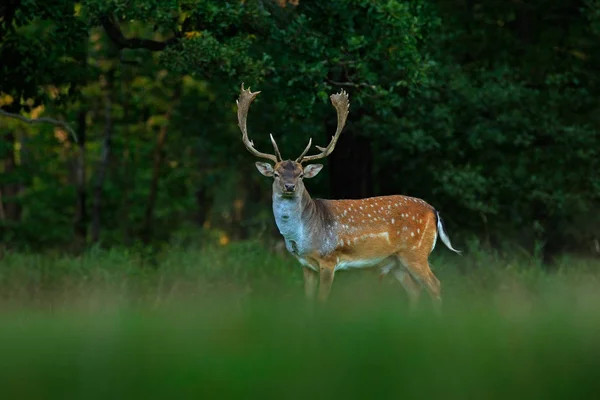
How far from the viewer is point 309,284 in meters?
12.1

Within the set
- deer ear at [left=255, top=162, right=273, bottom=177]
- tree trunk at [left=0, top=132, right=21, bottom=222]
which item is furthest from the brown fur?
tree trunk at [left=0, top=132, right=21, bottom=222]

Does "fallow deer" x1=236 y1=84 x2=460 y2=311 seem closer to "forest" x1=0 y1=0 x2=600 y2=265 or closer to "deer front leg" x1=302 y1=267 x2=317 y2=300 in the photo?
"deer front leg" x1=302 y1=267 x2=317 y2=300

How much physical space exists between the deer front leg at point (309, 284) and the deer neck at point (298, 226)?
244 mm

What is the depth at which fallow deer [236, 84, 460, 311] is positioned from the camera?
1208cm

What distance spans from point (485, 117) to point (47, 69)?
265 inches

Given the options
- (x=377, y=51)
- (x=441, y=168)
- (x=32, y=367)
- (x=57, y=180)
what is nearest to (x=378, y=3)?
(x=377, y=51)

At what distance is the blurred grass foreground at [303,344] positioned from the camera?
18.1 ft

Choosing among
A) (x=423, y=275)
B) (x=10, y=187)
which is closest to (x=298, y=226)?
(x=423, y=275)

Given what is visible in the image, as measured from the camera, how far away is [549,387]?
18.3 ft

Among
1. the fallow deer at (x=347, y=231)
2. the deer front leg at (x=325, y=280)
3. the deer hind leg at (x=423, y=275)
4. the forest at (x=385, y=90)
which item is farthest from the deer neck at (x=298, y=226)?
the forest at (x=385, y=90)

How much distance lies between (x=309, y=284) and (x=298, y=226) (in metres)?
0.58

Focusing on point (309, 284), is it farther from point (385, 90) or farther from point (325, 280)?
point (385, 90)

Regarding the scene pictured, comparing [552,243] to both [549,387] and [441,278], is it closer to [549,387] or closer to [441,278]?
[441,278]

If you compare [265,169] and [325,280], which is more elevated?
[265,169]
